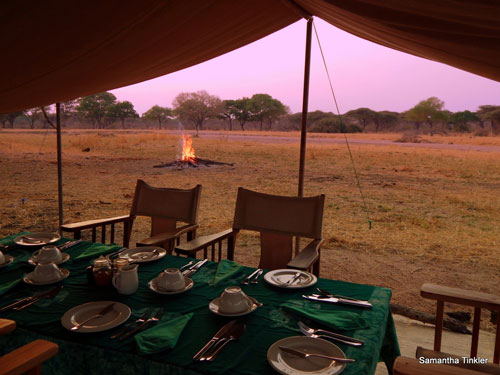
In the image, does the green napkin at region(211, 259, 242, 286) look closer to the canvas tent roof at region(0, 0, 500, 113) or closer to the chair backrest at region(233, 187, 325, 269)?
the chair backrest at region(233, 187, 325, 269)

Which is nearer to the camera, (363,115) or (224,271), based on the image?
(224,271)

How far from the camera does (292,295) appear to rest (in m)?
1.33

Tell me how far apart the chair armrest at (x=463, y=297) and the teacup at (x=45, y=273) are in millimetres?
1370

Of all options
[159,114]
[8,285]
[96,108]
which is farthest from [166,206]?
[159,114]

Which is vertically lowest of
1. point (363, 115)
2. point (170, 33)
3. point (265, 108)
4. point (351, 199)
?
point (351, 199)

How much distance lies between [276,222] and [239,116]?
86.3 ft

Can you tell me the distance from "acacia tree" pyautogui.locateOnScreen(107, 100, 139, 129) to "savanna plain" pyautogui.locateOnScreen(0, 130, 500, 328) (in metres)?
14.8

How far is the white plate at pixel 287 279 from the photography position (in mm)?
1382

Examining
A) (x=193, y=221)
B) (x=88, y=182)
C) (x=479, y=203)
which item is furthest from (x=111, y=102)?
(x=193, y=221)

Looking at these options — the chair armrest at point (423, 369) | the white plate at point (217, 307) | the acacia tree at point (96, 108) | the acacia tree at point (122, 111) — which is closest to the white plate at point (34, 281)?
the white plate at point (217, 307)

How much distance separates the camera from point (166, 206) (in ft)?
8.01

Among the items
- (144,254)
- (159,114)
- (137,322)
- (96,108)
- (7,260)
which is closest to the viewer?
(137,322)

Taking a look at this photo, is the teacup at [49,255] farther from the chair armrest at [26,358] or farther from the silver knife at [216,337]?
the silver knife at [216,337]

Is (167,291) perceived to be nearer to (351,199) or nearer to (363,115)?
(351,199)
